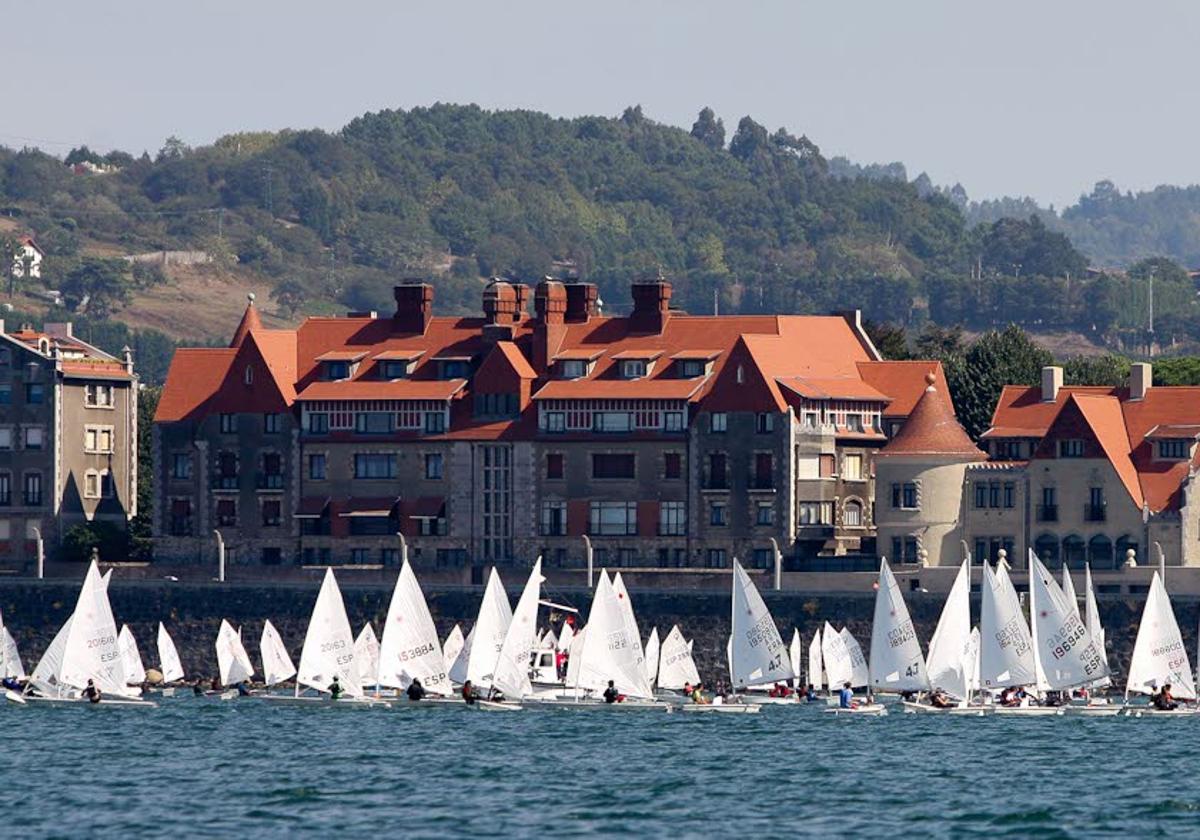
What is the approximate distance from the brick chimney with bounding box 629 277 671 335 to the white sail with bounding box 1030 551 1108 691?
3978cm

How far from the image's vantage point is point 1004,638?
12794 cm

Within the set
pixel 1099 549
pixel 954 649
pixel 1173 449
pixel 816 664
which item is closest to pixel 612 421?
pixel 816 664

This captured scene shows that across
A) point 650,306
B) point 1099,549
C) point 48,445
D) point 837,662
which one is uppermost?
point 650,306

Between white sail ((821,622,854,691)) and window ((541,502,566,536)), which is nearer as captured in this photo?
white sail ((821,622,854,691))

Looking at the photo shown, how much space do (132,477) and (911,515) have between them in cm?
4066

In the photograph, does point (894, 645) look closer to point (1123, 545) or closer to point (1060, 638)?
point (1060, 638)

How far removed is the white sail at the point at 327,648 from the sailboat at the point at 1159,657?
2842cm

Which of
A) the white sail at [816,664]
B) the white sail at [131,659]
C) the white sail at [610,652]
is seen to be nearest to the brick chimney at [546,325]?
the white sail at [131,659]

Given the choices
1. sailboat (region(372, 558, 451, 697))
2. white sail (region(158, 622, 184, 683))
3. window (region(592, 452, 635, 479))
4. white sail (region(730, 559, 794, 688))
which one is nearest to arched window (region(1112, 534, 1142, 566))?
window (region(592, 452, 635, 479))

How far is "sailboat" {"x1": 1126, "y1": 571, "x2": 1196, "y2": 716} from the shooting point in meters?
128

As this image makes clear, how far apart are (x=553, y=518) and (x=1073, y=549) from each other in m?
23.4

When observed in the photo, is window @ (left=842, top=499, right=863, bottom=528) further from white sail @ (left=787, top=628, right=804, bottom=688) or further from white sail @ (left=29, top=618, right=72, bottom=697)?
white sail @ (left=29, top=618, right=72, bottom=697)

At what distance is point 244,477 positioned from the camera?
541 feet

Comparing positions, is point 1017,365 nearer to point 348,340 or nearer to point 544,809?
point 348,340
